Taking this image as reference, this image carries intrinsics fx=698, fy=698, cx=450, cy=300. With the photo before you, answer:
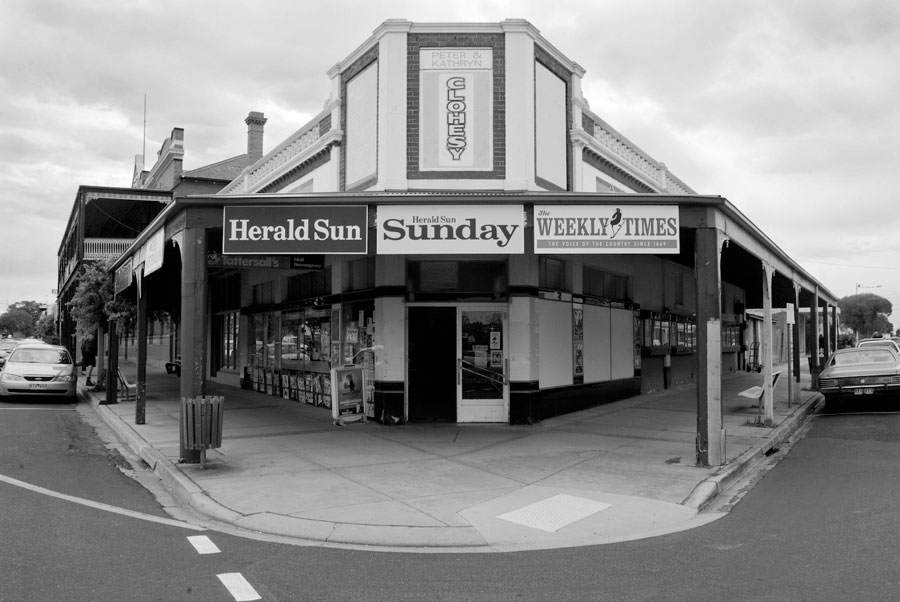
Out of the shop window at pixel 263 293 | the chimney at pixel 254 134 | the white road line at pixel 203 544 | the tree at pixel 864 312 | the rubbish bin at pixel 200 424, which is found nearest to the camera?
the white road line at pixel 203 544

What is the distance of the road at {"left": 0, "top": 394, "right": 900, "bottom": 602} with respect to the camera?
4.84m

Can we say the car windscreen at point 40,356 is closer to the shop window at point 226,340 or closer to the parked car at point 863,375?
the shop window at point 226,340

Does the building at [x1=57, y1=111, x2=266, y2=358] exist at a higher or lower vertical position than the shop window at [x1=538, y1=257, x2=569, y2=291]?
higher

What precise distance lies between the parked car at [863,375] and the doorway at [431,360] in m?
9.06

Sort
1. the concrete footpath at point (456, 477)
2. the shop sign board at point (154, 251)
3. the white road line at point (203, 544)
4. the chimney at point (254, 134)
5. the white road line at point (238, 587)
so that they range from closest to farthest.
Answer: the white road line at point (238, 587) → the white road line at point (203, 544) → the concrete footpath at point (456, 477) → the shop sign board at point (154, 251) → the chimney at point (254, 134)

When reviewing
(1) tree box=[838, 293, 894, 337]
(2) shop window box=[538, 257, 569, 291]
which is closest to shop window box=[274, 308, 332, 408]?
(2) shop window box=[538, 257, 569, 291]

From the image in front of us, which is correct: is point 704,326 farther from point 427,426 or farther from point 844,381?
point 844,381

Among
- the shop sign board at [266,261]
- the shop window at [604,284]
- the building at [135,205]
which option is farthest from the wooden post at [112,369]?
the shop window at [604,284]

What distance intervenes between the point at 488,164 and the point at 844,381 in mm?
9601

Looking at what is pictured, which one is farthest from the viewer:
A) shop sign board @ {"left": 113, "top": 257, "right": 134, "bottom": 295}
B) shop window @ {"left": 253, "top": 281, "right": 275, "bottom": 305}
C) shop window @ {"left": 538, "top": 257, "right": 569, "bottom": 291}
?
shop window @ {"left": 253, "top": 281, "right": 275, "bottom": 305}

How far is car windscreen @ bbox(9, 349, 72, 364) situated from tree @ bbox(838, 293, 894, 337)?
96.0 metres

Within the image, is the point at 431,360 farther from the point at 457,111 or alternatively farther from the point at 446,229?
the point at 457,111

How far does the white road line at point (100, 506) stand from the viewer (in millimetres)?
6791

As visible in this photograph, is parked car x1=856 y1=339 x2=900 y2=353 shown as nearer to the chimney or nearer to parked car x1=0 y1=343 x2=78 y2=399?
parked car x1=0 y1=343 x2=78 y2=399
